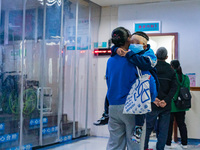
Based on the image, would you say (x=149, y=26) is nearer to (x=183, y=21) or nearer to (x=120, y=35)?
(x=183, y=21)

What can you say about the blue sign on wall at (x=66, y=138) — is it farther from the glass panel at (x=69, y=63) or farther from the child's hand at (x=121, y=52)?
the child's hand at (x=121, y=52)

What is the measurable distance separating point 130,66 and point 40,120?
2.73 meters

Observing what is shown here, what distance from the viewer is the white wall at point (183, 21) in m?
5.63

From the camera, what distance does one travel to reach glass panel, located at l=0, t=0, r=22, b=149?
386 centimetres

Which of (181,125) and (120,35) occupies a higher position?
(120,35)

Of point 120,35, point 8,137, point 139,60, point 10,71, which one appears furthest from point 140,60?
point 8,137

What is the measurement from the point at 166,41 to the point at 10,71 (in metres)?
3.46

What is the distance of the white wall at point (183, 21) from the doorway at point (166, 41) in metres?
0.08

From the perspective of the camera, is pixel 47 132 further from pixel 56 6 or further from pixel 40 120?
pixel 56 6

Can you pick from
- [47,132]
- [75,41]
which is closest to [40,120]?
[47,132]

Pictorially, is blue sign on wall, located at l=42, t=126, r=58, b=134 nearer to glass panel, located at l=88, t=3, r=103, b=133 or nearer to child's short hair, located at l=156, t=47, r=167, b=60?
glass panel, located at l=88, t=3, r=103, b=133

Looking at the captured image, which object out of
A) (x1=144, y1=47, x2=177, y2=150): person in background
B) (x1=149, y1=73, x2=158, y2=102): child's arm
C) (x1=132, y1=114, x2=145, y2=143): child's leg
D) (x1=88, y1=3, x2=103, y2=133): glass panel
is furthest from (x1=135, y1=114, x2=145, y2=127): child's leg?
(x1=88, y1=3, x2=103, y2=133): glass panel

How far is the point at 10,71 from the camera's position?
13.1 ft

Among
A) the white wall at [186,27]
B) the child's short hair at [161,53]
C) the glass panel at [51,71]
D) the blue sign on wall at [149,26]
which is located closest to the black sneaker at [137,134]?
the child's short hair at [161,53]
